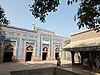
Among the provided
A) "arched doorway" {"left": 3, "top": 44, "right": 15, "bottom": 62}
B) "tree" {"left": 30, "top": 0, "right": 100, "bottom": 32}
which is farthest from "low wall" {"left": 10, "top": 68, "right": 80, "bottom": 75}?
"arched doorway" {"left": 3, "top": 44, "right": 15, "bottom": 62}

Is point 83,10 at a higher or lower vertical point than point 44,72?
higher

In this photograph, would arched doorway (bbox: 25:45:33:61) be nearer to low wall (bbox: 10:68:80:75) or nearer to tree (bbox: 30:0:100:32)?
low wall (bbox: 10:68:80:75)

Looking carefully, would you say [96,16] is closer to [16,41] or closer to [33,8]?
[33,8]

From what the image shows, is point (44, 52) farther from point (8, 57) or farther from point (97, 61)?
point (97, 61)

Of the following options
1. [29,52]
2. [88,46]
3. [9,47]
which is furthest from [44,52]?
[88,46]

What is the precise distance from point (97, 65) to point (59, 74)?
13.4ft

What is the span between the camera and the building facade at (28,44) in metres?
20.2

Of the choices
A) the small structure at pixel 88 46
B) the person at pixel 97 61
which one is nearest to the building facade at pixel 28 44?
the small structure at pixel 88 46

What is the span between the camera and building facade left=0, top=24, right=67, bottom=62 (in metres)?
20.2

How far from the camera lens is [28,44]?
22.8 metres

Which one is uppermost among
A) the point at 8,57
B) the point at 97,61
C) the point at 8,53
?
the point at 8,53

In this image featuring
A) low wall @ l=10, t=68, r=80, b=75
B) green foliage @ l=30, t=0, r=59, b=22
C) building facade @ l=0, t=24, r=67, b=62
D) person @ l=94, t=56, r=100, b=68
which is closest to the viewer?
green foliage @ l=30, t=0, r=59, b=22

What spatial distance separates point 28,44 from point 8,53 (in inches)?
163

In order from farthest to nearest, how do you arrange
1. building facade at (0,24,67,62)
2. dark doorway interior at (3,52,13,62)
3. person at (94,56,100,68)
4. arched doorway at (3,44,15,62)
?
dark doorway interior at (3,52,13,62), arched doorway at (3,44,15,62), building facade at (0,24,67,62), person at (94,56,100,68)
